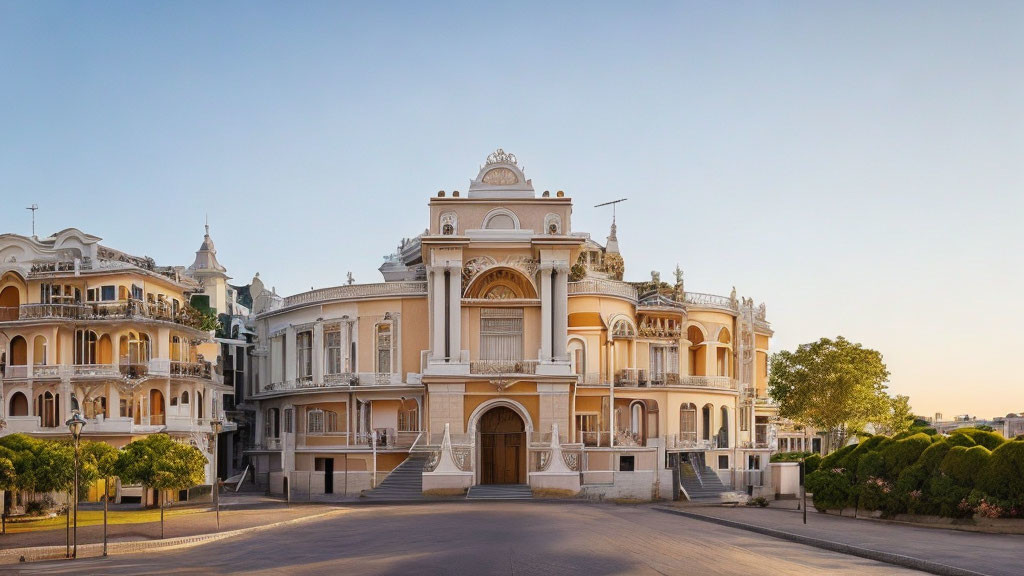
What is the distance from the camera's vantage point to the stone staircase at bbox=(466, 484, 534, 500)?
177 ft

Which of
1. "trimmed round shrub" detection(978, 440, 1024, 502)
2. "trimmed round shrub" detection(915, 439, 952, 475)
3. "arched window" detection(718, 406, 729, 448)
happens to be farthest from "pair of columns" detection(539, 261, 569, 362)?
"trimmed round shrub" detection(978, 440, 1024, 502)

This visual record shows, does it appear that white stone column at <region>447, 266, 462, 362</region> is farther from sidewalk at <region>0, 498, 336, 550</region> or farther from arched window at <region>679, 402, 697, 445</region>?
arched window at <region>679, 402, 697, 445</region>

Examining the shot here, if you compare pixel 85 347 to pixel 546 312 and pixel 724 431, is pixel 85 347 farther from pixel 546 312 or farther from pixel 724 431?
pixel 724 431

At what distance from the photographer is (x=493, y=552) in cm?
2838

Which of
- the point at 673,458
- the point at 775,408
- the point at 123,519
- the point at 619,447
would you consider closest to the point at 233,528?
the point at 123,519

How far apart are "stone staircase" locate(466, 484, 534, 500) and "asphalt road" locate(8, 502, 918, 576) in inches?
518

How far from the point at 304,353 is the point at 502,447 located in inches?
587

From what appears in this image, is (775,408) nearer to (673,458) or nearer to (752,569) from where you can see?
(673,458)

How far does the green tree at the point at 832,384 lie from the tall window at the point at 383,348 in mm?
26137

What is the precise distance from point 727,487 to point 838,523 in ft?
85.6

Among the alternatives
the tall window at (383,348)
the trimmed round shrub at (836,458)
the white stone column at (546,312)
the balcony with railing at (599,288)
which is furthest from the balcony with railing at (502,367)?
the trimmed round shrub at (836,458)

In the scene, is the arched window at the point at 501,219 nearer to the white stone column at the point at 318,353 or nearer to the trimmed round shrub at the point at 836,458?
the white stone column at the point at 318,353

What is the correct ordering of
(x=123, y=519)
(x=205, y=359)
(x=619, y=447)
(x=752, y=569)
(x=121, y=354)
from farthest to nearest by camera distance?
(x=205, y=359) → (x=619, y=447) → (x=121, y=354) → (x=123, y=519) → (x=752, y=569)

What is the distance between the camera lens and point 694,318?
70562mm
